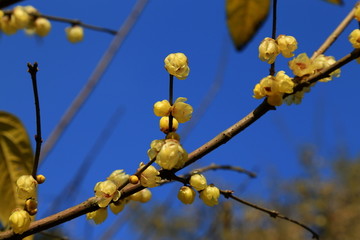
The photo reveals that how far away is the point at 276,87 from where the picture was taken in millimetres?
529

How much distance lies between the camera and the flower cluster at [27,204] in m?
0.52

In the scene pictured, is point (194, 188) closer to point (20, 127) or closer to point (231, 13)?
point (231, 13)

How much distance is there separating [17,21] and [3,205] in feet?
1.80

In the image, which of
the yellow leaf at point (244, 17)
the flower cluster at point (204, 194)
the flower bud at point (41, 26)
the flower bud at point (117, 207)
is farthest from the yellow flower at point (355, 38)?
the flower bud at point (41, 26)

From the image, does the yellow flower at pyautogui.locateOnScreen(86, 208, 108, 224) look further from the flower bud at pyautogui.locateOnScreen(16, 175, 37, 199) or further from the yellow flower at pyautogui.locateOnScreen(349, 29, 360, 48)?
the yellow flower at pyautogui.locateOnScreen(349, 29, 360, 48)

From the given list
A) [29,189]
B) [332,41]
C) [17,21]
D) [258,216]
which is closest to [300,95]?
[332,41]

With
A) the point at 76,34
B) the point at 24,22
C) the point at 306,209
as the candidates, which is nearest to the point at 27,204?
the point at 24,22

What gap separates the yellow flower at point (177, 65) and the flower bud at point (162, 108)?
4 centimetres

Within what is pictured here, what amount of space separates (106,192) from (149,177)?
6 centimetres

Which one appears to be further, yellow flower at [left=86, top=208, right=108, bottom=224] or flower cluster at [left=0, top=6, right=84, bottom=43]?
flower cluster at [left=0, top=6, right=84, bottom=43]

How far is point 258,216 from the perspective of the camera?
7.23 m

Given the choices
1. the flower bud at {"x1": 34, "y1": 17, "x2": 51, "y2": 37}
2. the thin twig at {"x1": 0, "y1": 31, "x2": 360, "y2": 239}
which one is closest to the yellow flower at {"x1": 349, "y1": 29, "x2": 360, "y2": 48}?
the thin twig at {"x1": 0, "y1": 31, "x2": 360, "y2": 239}

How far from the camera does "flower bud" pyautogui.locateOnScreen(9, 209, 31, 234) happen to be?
514 mm

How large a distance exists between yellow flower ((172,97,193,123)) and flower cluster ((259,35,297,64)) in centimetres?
11
